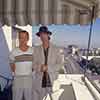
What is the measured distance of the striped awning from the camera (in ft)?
8.21

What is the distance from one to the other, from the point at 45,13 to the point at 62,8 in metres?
0.16

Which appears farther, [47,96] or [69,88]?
[69,88]

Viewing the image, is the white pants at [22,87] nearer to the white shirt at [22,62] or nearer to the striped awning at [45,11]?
the white shirt at [22,62]

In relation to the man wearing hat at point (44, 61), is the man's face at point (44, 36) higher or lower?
higher

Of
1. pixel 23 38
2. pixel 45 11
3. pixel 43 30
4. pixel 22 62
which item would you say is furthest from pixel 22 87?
pixel 45 11

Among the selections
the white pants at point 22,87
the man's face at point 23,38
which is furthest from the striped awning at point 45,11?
the white pants at point 22,87

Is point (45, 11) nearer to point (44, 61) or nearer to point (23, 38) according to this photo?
point (23, 38)

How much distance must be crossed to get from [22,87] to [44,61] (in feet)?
1.17

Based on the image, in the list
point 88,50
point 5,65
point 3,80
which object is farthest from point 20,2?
point 5,65

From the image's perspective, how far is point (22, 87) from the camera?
300cm

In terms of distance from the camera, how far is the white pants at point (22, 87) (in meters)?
2.99

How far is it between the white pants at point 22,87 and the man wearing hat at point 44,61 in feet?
0.26

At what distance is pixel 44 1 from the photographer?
2.49m

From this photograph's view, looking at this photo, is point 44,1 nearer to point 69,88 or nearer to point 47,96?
point 47,96
